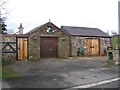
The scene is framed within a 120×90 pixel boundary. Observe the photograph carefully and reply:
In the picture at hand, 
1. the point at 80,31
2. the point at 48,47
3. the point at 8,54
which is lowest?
the point at 8,54

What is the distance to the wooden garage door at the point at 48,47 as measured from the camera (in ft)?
77.9

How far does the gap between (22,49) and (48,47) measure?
10.1 feet

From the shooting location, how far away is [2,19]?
19.2m

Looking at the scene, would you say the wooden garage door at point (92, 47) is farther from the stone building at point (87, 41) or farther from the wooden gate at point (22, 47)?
the wooden gate at point (22, 47)

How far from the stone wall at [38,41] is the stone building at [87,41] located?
1.87 metres

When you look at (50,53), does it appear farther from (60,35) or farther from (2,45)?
(2,45)

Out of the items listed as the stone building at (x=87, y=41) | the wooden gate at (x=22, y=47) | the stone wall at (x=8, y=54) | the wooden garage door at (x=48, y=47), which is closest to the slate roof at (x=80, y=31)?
the stone building at (x=87, y=41)

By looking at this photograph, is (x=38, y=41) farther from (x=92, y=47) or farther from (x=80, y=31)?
(x=92, y=47)

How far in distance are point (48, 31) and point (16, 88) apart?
560 inches

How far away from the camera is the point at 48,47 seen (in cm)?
2402

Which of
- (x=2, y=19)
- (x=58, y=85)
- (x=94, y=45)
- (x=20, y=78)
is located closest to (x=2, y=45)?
(x=2, y=19)

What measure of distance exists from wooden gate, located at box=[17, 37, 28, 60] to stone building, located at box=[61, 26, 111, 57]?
6.03 m

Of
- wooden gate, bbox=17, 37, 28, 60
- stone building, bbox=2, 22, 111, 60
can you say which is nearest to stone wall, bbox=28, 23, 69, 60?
stone building, bbox=2, 22, 111, 60

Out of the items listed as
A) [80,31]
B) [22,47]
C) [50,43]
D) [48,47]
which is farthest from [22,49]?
[80,31]
